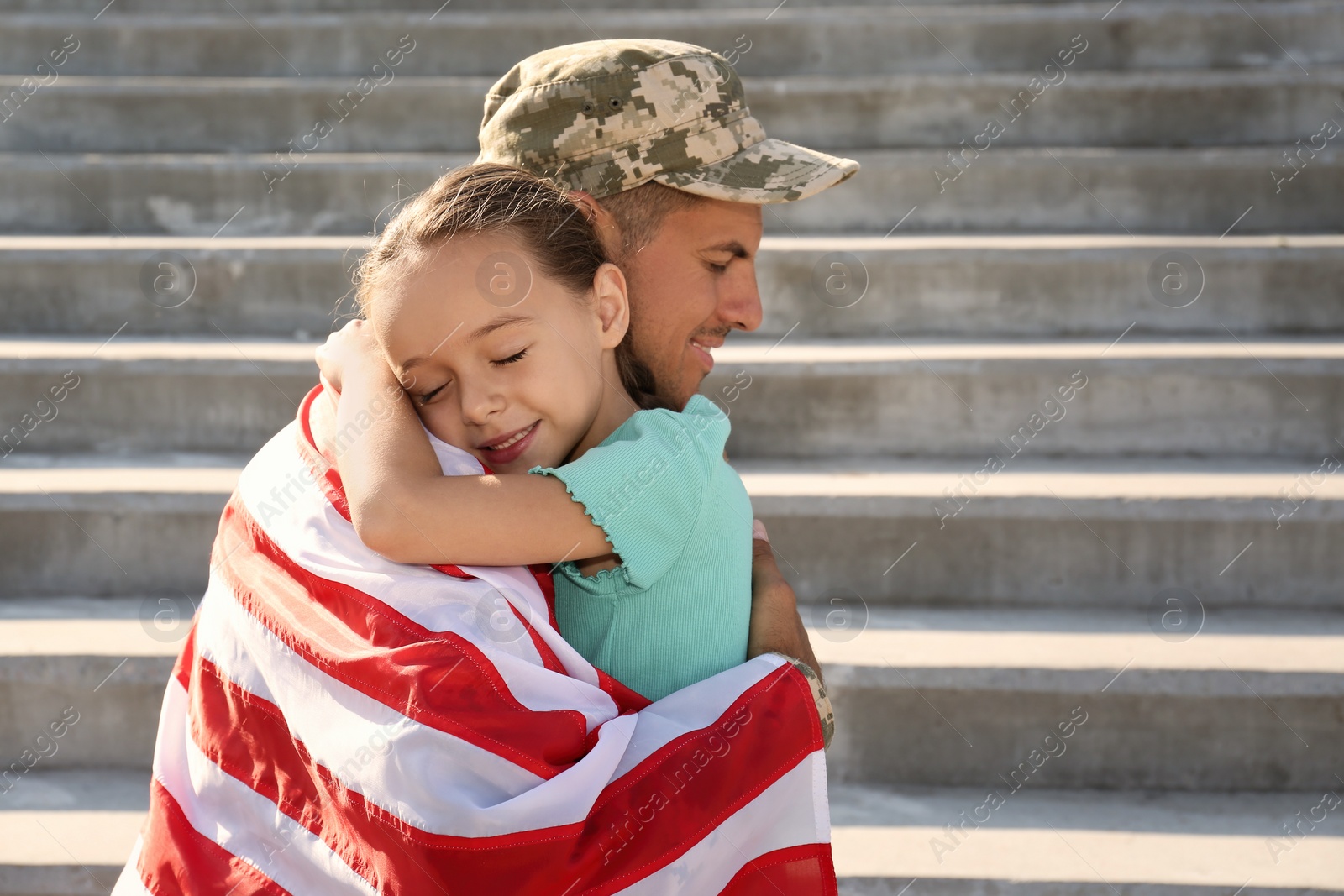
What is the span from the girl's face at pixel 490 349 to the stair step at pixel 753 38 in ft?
7.41

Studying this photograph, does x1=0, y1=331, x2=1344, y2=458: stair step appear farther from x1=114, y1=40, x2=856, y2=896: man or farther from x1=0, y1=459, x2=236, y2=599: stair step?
x1=114, y1=40, x2=856, y2=896: man

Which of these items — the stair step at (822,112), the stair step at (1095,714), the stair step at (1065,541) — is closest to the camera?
the stair step at (1095,714)

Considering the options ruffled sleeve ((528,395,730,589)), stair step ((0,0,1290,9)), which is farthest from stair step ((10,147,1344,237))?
ruffled sleeve ((528,395,730,589))

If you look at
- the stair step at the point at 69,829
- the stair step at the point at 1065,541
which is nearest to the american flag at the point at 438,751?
the stair step at the point at 69,829

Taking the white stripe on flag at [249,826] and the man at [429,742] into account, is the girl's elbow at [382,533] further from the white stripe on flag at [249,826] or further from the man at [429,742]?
the white stripe on flag at [249,826]

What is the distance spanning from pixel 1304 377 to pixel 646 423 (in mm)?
1796

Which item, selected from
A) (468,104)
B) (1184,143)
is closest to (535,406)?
(468,104)

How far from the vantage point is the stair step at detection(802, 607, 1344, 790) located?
1.85m

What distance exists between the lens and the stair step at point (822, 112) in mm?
2889

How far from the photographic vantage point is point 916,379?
7.68 feet

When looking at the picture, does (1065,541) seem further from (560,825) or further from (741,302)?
(560,825)

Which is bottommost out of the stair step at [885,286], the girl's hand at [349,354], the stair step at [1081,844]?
the stair step at [1081,844]

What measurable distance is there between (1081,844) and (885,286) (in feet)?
4.29

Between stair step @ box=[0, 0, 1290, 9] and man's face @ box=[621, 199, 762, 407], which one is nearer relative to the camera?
man's face @ box=[621, 199, 762, 407]
